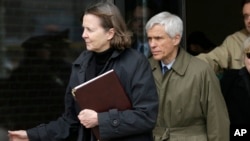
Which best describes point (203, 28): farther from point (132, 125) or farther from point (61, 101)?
point (132, 125)

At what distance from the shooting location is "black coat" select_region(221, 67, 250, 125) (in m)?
4.11

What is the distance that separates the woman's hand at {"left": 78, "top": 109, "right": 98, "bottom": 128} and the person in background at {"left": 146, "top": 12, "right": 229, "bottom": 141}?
876mm

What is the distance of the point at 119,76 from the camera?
3.10 m

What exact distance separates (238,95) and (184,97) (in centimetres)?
53

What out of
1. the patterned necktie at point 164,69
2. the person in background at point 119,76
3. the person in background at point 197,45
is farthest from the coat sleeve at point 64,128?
the person in background at point 197,45

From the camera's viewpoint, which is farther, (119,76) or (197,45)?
(197,45)

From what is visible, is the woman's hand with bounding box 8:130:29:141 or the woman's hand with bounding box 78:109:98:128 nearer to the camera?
the woman's hand with bounding box 78:109:98:128

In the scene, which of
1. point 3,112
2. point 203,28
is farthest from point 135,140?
point 203,28

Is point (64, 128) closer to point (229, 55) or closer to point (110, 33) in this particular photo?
point (110, 33)

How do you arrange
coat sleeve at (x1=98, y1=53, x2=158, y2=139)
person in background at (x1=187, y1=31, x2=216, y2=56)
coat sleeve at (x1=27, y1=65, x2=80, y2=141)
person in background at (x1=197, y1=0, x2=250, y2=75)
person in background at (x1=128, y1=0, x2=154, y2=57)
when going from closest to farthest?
coat sleeve at (x1=98, y1=53, x2=158, y2=139)
coat sleeve at (x1=27, y1=65, x2=80, y2=141)
person in background at (x1=197, y1=0, x2=250, y2=75)
person in background at (x1=128, y1=0, x2=154, y2=57)
person in background at (x1=187, y1=31, x2=216, y2=56)

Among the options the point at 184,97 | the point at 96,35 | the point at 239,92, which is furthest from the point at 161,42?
the point at 96,35

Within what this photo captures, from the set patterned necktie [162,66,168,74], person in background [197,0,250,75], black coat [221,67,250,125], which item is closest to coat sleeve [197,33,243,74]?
person in background [197,0,250,75]

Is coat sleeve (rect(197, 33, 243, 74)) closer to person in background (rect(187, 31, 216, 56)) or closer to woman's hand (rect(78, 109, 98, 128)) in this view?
person in background (rect(187, 31, 216, 56))

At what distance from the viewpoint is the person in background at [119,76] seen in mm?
3025
